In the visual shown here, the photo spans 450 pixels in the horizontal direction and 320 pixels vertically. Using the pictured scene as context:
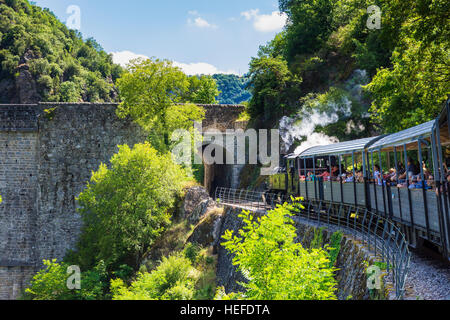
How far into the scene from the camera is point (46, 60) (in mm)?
56500

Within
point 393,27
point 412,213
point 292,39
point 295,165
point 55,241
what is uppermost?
point 292,39

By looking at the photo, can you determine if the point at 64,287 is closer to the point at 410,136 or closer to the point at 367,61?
the point at 410,136

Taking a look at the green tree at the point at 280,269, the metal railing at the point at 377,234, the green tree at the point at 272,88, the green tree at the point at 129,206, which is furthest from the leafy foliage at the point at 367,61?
the green tree at the point at 129,206

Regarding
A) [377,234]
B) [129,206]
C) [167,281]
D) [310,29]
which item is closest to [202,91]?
[310,29]

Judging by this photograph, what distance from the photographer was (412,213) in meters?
9.16

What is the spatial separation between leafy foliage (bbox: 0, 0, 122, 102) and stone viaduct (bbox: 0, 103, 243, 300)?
72.6ft

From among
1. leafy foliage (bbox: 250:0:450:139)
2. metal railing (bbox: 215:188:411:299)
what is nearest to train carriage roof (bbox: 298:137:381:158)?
metal railing (bbox: 215:188:411:299)

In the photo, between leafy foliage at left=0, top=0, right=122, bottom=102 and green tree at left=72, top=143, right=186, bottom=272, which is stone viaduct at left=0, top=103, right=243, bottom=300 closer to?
green tree at left=72, top=143, right=186, bottom=272

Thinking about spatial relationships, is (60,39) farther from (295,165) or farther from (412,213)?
(412,213)

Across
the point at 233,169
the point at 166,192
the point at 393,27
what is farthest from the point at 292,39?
the point at 393,27

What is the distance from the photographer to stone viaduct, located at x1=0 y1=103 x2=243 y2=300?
1226 inches

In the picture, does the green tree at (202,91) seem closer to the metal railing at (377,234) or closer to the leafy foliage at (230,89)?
the metal railing at (377,234)
